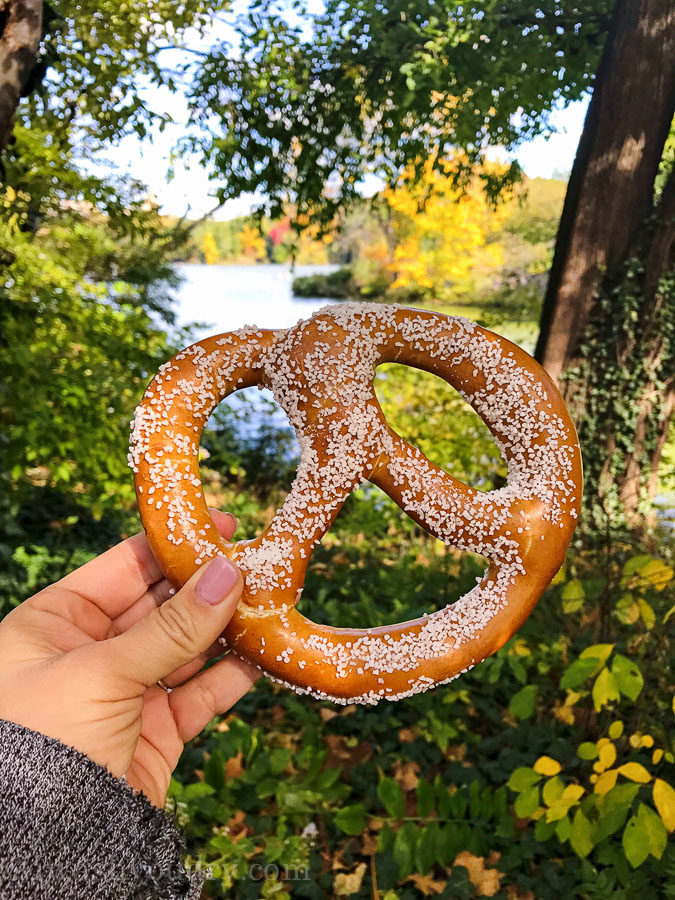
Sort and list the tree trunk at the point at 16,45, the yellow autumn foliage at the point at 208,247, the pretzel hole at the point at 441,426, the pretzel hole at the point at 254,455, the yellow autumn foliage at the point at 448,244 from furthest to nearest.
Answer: the yellow autumn foliage at the point at 208,247 → the yellow autumn foliage at the point at 448,244 → the pretzel hole at the point at 254,455 → the pretzel hole at the point at 441,426 → the tree trunk at the point at 16,45

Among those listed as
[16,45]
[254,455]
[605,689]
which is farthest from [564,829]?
[254,455]

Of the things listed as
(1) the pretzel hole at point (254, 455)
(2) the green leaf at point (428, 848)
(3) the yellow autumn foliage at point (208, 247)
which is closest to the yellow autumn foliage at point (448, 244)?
(1) the pretzel hole at point (254, 455)

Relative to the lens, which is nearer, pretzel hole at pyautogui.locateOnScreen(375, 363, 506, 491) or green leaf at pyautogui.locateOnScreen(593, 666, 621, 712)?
green leaf at pyautogui.locateOnScreen(593, 666, 621, 712)

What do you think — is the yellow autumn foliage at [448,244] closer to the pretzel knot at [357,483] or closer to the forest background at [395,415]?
the forest background at [395,415]

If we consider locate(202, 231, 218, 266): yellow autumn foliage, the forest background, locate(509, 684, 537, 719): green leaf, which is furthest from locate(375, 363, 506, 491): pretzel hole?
locate(202, 231, 218, 266): yellow autumn foliage

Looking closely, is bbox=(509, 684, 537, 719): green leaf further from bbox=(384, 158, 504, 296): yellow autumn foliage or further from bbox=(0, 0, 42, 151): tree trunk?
bbox=(384, 158, 504, 296): yellow autumn foliage

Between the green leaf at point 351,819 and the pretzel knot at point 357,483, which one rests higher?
the pretzel knot at point 357,483

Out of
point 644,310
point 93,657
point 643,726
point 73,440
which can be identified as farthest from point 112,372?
point 644,310

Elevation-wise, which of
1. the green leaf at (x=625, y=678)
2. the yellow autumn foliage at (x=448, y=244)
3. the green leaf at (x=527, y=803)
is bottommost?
the green leaf at (x=527, y=803)
